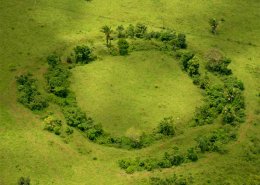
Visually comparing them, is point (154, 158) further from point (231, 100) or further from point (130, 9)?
point (130, 9)

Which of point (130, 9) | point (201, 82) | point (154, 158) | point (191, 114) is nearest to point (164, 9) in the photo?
point (130, 9)

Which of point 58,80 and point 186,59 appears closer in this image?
point 58,80

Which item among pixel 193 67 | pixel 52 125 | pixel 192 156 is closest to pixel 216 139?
pixel 192 156

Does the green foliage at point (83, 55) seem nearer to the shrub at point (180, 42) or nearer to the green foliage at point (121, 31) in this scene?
the green foliage at point (121, 31)

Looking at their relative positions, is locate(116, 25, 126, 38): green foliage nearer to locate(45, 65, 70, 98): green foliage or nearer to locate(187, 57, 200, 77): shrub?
locate(45, 65, 70, 98): green foliage

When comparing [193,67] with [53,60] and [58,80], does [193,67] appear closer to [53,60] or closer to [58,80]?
[58,80]

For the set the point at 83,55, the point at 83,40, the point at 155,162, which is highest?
the point at 83,40

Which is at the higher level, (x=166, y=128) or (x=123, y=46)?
(x=123, y=46)
